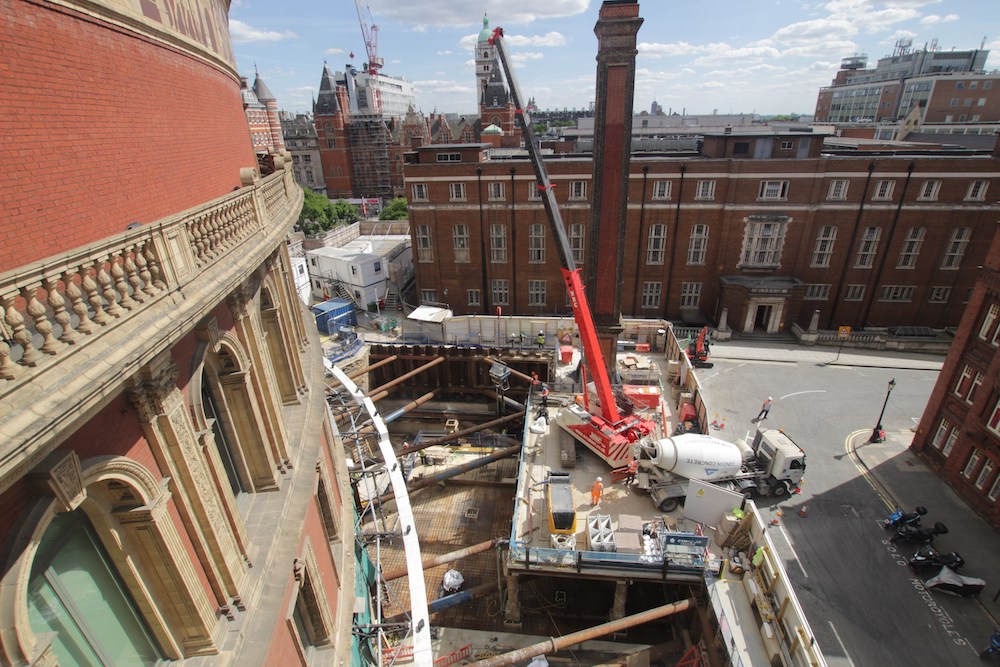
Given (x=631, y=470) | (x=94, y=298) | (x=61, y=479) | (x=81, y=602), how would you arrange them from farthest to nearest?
(x=631, y=470)
(x=81, y=602)
(x=94, y=298)
(x=61, y=479)

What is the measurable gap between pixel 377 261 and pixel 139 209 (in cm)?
3126

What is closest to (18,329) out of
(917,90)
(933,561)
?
(933,561)

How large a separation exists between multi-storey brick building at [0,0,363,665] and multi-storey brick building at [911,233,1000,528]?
2369 cm

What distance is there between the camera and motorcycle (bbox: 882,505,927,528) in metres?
17.9

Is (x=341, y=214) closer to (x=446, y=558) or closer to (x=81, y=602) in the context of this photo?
(x=446, y=558)

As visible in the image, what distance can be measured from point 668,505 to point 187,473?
15899mm

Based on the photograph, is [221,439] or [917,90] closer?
[221,439]

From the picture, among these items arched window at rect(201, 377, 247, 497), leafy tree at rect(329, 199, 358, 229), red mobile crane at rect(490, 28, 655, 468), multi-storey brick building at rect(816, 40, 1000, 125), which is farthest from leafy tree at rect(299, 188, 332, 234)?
multi-storey brick building at rect(816, 40, 1000, 125)

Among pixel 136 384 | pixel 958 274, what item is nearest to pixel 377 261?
pixel 136 384

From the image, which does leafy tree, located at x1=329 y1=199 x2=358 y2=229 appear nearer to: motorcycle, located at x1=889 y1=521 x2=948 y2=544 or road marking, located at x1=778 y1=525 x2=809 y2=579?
road marking, located at x1=778 y1=525 x2=809 y2=579

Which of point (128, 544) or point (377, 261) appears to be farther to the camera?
point (377, 261)

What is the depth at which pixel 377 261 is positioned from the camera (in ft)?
125

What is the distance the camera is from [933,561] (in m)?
16.7

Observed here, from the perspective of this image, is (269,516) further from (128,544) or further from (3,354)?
(3,354)
